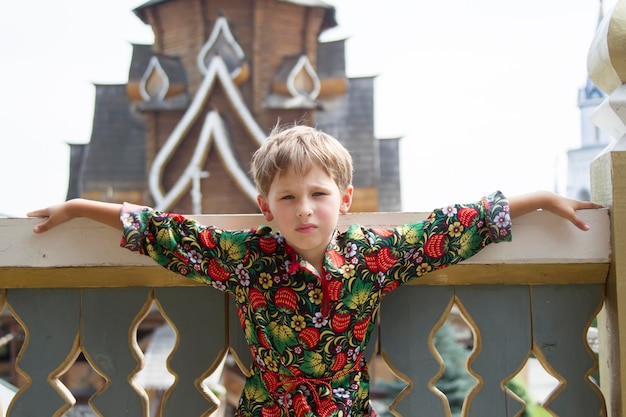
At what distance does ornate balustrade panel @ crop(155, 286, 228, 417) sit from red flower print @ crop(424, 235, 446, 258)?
536mm

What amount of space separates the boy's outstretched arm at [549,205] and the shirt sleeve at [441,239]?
3 cm

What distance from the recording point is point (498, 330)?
168 centimetres

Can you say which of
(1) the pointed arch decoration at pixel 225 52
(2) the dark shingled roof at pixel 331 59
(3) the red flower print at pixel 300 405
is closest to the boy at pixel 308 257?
(3) the red flower print at pixel 300 405

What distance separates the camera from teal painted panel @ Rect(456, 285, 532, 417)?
167 centimetres

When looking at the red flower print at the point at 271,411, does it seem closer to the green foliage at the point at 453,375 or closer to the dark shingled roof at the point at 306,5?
the green foliage at the point at 453,375

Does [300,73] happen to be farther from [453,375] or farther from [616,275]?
[616,275]

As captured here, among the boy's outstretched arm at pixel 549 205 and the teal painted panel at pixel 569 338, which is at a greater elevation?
the boy's outstretched arm at pixel 549 205

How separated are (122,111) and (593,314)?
12.6 m

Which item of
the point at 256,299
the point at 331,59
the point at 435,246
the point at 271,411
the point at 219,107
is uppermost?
the point at 331,59

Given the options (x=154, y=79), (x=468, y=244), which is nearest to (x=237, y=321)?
(x=468, y=244)

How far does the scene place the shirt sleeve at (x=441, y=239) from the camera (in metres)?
1.60

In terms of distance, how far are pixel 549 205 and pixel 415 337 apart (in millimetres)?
461

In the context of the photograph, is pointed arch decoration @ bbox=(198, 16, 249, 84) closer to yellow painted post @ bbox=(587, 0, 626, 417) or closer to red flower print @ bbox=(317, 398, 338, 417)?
yellow painted post @ bbox=(587, 0, 626, 417)

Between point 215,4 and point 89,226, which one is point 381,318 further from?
point 215,4
